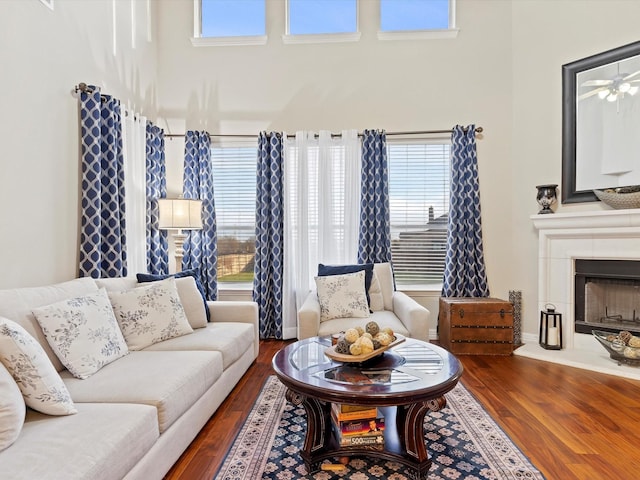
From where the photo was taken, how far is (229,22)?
14.6 feet

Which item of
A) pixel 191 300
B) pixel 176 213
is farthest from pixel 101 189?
pixel 191 300

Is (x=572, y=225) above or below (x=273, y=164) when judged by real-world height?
below

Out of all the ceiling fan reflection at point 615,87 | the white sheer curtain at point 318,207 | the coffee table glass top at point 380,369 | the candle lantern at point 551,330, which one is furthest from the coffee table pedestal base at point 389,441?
the ceiling fan reflection at point 615,87

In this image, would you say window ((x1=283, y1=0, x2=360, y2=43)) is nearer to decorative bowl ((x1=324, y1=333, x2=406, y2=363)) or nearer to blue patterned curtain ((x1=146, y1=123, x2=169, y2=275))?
blue patterned curtain ((x1=146, y1=123, x2=169, y2=275))

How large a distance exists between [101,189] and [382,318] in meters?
2.58

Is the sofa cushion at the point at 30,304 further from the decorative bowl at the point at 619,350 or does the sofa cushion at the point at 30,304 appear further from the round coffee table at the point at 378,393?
the decorative bowl at the point at 619,350

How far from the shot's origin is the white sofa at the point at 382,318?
10.1 ft

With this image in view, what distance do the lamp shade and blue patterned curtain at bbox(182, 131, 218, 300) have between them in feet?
1.62

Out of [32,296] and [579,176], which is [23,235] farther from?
[579,176]

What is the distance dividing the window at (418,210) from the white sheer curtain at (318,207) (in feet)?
1.62

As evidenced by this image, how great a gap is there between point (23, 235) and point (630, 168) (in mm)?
4830

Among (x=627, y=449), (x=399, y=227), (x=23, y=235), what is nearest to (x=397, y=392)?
(x=627, y=449)

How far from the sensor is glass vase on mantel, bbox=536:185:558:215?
12.6 feet

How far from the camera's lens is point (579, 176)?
3.74m
